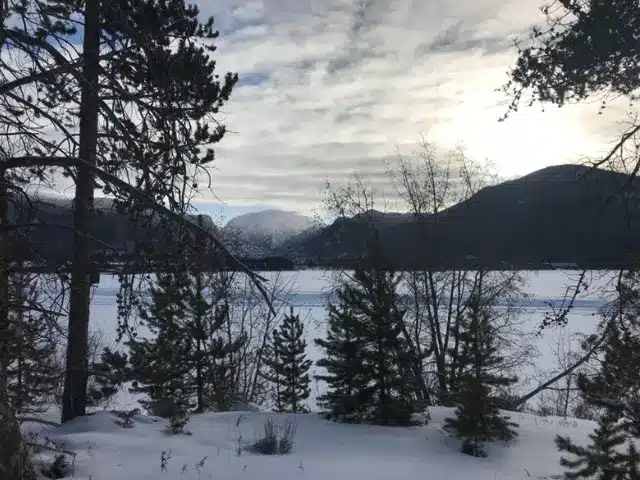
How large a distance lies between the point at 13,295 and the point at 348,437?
794 cm

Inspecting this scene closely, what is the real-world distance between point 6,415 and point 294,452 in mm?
5521

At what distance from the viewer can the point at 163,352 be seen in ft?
17.5

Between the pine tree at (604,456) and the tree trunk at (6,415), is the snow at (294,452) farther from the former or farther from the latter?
the pine tree at (604,456)

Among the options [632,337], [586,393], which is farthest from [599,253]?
[586,393]

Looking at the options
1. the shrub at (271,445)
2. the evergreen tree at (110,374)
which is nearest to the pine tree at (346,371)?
the shrub at (271,445)

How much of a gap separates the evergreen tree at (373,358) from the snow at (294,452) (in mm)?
584

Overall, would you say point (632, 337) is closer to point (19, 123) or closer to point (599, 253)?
point (599, 253)

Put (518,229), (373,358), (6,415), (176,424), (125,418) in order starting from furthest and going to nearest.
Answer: (518,229), (373,358), (176,424), (125,418), (6,415)

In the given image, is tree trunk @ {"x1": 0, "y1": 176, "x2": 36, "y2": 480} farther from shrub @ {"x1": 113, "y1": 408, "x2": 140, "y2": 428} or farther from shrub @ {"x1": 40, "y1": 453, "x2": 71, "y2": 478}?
shrub @ {"x1": 113, "y1": 408, "x2": 140, "y2": 428}

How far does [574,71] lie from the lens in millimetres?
6031

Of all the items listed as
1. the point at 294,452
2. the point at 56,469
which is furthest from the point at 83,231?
the point at 294,452

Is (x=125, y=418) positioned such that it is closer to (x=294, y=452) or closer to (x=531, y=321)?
(x=294, y=452)

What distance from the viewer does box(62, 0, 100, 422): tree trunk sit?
4.00m

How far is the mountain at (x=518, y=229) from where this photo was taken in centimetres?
545
